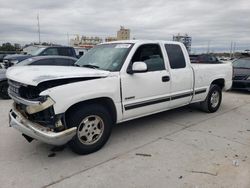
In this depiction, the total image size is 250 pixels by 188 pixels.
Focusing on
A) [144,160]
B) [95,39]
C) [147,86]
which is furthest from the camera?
[95,39]

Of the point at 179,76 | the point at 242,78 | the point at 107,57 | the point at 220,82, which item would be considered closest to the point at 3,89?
the point at 107,57

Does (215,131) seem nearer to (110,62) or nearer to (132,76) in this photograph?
(132,76)

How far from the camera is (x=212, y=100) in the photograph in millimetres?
6449

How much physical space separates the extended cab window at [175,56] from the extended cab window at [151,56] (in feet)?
0.91

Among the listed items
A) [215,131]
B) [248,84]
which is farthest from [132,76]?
[248,84]

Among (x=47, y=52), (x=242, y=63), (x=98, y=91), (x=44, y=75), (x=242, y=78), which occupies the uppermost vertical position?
(x=47, y=52)

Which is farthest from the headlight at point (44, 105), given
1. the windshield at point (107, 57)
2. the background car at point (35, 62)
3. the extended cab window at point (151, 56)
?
the background car at point (35, 62)

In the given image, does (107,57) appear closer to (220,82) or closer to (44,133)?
(44,133)

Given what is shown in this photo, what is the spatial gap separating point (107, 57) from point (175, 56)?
1.63 m

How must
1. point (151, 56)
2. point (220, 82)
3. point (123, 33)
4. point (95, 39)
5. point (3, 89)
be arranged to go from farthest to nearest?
point (95, 39), point (123, 33), point (3, 89), point (220, 82), point (151, 56)

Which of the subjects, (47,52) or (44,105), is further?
(47,52)

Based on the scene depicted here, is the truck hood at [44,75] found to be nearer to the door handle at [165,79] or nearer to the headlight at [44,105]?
the headlight at [44,105]

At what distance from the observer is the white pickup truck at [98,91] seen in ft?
10.8

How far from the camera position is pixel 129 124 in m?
5.41
